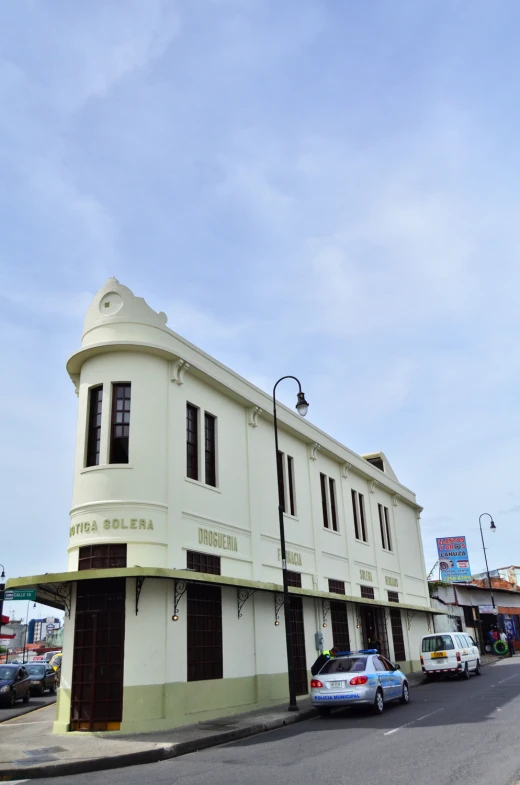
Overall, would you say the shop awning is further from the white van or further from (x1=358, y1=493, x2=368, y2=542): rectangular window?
(x1=358, y1=493, x2=368, y2=542): rectangular window

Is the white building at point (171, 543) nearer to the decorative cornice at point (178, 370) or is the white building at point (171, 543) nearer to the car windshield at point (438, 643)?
Answer: the decorative cornice at point (178, 370)

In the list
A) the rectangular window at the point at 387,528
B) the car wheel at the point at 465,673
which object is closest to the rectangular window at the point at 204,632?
the car wheel at the point at 465,673

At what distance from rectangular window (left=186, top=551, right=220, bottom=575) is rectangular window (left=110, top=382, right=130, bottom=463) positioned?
10.3 ft

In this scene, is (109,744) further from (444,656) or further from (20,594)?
(444,656)

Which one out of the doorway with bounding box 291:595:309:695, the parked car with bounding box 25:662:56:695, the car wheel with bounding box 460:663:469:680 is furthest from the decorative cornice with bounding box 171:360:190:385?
the parked car with bounding box 25:662:56:695

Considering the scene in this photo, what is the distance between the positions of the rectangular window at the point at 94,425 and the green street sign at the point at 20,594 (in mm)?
3420

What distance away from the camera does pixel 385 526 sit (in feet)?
115

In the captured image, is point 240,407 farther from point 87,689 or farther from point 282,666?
point 87,689

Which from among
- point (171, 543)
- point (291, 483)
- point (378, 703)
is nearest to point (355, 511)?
point (291, 483)

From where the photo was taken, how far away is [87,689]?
1543 cm

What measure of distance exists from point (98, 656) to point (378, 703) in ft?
23.2

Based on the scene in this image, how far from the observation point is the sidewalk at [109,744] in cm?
1132

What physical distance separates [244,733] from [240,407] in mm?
10364

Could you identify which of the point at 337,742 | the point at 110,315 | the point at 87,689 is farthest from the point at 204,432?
the point at 337,742
